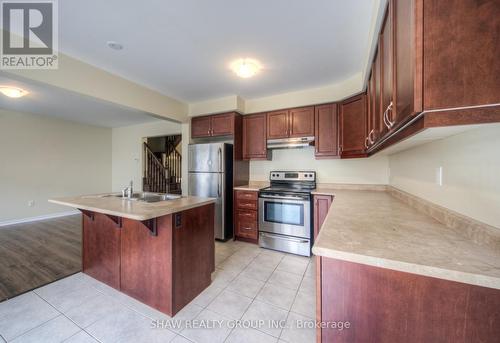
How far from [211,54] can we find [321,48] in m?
1.22

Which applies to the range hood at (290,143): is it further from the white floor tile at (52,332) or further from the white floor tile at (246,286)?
the white floor tile at (52,332)

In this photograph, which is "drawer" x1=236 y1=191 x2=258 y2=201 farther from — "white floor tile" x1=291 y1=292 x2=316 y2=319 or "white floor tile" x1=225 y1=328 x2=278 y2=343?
"white floor tile" x1=225 y1=328 x2=278 y2=343

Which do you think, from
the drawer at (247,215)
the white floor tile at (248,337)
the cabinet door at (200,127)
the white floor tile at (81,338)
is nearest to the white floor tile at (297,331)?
the white floor tile at (248,337)

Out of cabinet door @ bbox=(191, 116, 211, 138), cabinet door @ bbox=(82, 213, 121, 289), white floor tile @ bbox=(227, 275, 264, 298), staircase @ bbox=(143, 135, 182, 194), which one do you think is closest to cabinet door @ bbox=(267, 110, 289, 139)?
cabinet door @ bbox=(191, 116, 211, 138)

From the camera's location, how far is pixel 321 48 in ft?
6.86

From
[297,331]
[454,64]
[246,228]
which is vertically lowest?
[297,331]

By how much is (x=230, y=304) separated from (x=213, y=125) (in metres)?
2.76

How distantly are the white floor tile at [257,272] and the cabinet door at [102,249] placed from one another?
1.38 metres

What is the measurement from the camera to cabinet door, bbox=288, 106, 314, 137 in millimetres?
3019

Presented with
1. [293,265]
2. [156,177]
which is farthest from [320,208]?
[156,177]

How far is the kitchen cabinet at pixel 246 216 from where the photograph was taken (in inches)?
124

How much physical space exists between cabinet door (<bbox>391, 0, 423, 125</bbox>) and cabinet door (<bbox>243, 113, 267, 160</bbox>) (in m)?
2.36

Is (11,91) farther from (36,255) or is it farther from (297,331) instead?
(297,331)

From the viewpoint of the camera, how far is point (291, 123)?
10.3 ft
